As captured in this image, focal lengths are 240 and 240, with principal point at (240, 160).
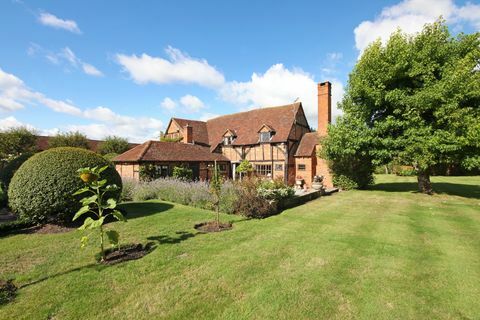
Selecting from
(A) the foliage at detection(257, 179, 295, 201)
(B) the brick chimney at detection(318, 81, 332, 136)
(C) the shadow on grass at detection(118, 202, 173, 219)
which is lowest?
(C) the shadow on grass at detection(118, 202, 173, 219)

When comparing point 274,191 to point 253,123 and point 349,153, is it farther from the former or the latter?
point 253,123

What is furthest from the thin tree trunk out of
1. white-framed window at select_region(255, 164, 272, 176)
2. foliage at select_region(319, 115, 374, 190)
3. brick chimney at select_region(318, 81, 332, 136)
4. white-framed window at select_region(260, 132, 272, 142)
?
white-framed window at select_region(260, 132, 272, 142)

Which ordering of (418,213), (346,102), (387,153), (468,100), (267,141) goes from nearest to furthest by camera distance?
1. (418,213)
2. (468,100)
3. (387,153)
4. (346,102)
5. (267,141)

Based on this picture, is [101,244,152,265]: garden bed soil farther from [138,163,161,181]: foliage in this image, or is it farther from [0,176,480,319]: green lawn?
[138,163,161,181]: foliage

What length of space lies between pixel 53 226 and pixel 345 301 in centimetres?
835

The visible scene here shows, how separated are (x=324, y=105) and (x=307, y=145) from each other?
12.1ft

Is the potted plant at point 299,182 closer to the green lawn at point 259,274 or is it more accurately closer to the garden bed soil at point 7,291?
the green lawn at point 259,274

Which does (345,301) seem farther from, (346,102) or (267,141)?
(267,141)

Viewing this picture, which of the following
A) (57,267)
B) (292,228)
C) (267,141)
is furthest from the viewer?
(267,141)

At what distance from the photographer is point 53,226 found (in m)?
7.50

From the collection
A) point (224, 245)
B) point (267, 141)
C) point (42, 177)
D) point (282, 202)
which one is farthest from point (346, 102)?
point (42, 177)

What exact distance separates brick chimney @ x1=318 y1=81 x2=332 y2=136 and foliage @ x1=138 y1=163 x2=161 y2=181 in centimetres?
1389

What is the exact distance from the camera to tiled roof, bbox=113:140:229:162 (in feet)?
60.6

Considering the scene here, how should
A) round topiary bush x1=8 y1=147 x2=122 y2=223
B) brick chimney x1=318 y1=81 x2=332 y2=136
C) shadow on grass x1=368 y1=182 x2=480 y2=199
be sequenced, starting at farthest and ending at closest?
brick chimney x1=318 y1=81 x2=332 y2=136
shadow on grass x1=368 y1=182 x2=480 y2=199
round topiary bush x1=8 y1=147 x2=122 y2=223
